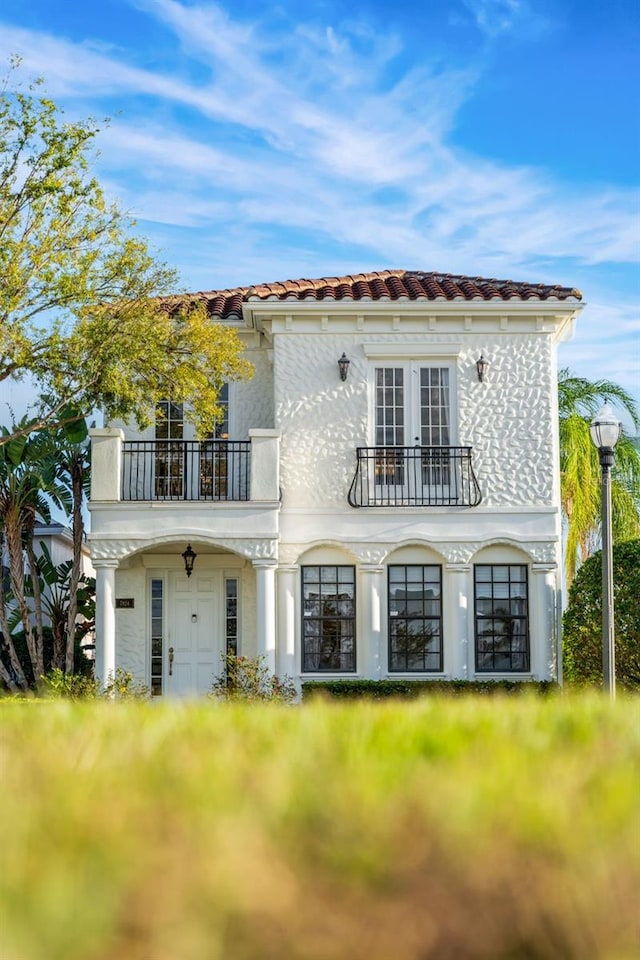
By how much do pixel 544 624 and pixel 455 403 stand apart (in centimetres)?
419

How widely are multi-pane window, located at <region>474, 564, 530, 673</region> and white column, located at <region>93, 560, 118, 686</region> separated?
20.6ft

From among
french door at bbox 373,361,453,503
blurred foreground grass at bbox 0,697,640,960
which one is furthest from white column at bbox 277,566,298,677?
blurred foreground grass at bbox 0,697,640,960

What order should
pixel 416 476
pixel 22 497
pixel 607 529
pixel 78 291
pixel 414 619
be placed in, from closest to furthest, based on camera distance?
pixel 607 529 < pixel 78 291 < pixel 414 619 < pixel 416 476 < pixel 22 497

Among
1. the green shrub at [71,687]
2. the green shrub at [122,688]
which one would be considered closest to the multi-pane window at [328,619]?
the green shrub at [122,688]

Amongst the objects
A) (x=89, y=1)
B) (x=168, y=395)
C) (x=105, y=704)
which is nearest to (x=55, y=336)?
(x=168, y=395)

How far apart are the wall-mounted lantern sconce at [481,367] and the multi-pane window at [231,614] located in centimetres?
572

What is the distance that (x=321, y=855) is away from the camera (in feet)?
6.85

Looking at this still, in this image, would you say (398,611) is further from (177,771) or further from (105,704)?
(177,771)

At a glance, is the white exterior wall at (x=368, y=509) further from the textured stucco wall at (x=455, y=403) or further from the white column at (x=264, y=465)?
the white column at (x=264, y=465)

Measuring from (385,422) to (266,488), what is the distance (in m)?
2.68

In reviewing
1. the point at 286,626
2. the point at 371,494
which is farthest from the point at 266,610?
the point at 371,494

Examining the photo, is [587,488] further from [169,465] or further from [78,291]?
[78,291]

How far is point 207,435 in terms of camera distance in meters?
21.1

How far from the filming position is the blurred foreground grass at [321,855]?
1868 mm
